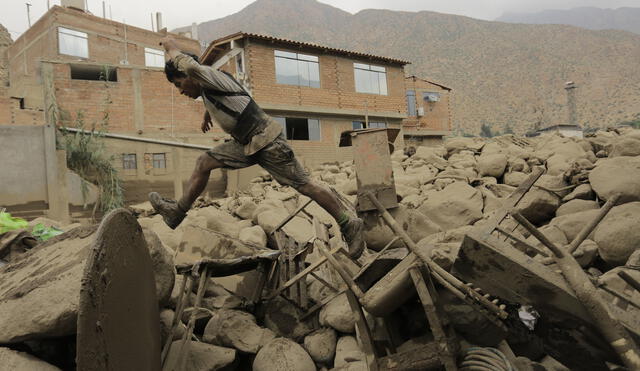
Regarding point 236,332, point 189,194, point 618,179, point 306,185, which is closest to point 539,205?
point 618,179

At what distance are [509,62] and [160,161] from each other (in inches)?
2321

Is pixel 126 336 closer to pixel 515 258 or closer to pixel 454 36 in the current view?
pixel 515 258

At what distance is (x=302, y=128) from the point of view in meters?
15.1

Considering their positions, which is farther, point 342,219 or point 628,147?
point 628,147

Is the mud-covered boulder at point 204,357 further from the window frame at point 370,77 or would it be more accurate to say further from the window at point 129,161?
the window frame at point 370,77

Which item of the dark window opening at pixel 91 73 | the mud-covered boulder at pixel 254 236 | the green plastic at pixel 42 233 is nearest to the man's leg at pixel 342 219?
the mud-covered boulder at pixel 254 236

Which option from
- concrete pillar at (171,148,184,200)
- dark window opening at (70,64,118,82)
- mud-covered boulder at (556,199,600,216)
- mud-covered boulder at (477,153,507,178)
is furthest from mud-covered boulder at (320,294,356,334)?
dark window opening at (70,64,118,82)

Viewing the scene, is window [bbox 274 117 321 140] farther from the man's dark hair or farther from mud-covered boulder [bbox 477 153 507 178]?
the man's dark hair

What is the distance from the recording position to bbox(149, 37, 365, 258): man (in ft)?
9.39

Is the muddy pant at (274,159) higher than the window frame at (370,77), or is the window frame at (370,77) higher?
the window frame at (370,77)

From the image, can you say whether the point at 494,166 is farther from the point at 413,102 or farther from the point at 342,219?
the point at 413,102

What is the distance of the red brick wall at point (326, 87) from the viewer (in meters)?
14.0

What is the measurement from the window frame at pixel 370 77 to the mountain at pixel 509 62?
94.2 feet

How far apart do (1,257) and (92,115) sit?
1033cm
